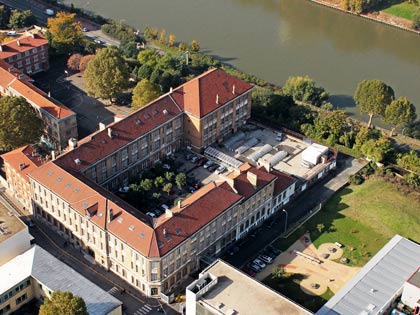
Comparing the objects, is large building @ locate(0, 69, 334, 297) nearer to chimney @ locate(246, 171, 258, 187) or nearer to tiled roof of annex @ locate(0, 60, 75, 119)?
chimney @ locate(246, 171, 258, 187)

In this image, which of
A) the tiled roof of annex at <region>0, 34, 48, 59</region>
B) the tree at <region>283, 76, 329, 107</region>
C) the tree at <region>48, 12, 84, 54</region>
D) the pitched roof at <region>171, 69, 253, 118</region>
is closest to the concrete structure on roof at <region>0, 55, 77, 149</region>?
the tiled roof of annex at <region>0, 34, 48, 59</region>

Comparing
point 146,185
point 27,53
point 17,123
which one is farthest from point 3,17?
point 146,185

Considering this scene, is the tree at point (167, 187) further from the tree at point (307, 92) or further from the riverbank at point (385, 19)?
the riverbank at point (385, 19)

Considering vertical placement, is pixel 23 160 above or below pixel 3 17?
below

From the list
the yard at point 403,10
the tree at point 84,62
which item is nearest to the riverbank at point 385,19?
the yard at point 403,10

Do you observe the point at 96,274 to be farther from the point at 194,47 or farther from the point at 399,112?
the point at 194,47

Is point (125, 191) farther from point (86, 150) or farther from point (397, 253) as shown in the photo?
point (397, 253)
